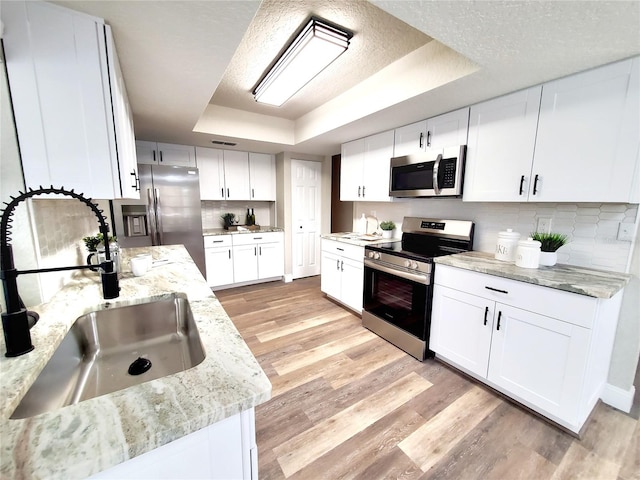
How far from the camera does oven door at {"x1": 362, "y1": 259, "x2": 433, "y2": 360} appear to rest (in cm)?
219

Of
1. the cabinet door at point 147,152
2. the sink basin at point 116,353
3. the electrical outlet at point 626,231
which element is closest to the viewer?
the sink basin at point 116,353

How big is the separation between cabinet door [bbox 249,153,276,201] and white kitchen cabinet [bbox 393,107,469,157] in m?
2.25

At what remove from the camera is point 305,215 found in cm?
441

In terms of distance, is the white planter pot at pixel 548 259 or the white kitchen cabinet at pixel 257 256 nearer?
the white planter pot at pixel 548 259

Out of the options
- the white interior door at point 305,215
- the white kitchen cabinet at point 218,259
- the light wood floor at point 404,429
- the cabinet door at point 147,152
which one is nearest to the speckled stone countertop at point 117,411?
the light wood floor at point 404,429

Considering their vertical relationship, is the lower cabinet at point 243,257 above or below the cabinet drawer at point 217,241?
below

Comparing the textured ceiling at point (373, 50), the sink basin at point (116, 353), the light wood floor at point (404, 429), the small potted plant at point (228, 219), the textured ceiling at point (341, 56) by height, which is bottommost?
the light wood floor at point (404, 429)

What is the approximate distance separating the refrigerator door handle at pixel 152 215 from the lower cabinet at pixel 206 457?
3.28 m

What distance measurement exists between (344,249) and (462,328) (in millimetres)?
1476

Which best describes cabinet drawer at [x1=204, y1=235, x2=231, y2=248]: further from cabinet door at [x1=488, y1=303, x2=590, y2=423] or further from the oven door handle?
cabinet door at [x1=488, y1=303, x2=590, y2=423]

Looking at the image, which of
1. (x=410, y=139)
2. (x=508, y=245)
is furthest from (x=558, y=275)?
(x=410, y=139)

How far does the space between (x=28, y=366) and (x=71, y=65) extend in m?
1.15

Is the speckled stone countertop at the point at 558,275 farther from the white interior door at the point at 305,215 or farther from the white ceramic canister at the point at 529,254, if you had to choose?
the white interior door at the point at 305,215

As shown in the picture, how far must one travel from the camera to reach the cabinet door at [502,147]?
1.84 m
